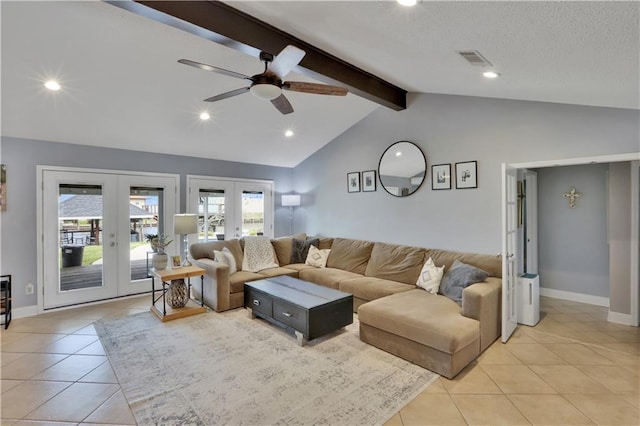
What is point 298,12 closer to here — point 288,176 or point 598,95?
point 598,95

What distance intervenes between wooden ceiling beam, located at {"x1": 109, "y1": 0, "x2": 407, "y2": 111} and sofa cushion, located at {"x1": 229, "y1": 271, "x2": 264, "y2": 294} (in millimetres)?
2845

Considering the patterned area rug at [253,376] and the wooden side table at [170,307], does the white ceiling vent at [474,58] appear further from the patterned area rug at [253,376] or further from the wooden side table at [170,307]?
the wooden side table at [170,307]

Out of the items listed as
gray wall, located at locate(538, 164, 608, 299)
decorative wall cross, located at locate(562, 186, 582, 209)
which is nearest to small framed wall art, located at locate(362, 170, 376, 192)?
gray wall, located at locate(538, 164, 608, 299)

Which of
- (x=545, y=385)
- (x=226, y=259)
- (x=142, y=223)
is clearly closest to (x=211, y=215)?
(x=142, y=223)

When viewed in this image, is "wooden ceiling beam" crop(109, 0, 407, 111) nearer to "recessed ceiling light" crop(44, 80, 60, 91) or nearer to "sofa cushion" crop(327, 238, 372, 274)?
"recessed ceiling light" crop(44, 80, 60, 91)

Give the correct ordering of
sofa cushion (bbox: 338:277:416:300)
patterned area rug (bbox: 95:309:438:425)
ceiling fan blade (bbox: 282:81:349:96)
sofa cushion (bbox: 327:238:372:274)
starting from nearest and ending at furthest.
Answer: patterned area rug (bbox: 95:309:438:425) → ceiling fan blade (bbox: 282:81:349:96) → sofa cushion (bbox: 338:277:416:300) → sofa cushion (bbox: 327:238:372:274)

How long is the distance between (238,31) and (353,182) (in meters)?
3.42

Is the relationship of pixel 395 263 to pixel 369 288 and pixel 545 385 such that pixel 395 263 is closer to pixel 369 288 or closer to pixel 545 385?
pixel 369 288

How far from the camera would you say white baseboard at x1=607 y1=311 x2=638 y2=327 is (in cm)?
360

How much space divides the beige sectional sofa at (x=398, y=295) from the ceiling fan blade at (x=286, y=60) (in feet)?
7.77

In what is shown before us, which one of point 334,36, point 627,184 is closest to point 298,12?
point 334,36

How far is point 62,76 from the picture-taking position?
3.02m

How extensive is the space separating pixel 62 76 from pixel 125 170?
6.32 feet

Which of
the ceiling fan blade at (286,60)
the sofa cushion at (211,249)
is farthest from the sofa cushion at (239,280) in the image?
the ceiling fan blade at (286,60)
